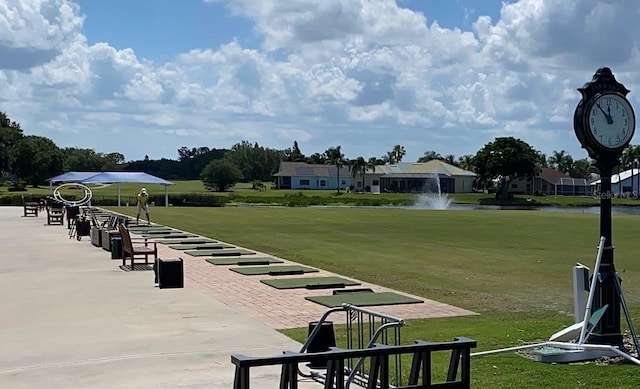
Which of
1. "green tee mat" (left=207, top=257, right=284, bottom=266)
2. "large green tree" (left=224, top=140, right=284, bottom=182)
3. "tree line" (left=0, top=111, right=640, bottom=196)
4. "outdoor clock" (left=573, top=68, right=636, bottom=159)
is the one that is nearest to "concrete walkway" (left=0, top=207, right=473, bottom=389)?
"green tee mat" (left=207, top=257, right=284, bottom=266)

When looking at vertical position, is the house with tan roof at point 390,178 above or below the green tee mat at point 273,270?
above

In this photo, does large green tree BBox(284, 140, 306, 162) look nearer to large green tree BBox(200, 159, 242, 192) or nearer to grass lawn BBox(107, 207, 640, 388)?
large green tree BBox(200, 159, 242, 192)

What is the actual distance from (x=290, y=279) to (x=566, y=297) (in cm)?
534

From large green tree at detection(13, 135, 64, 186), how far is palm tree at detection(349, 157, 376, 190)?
4836 centimetres

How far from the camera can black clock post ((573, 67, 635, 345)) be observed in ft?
29.1

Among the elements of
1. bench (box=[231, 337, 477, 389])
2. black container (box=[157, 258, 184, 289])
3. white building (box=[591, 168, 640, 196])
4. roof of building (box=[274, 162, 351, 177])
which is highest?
roof of building (box=[274, 162, 351, 177])

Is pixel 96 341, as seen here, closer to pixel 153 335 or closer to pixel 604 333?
pixel 153 335

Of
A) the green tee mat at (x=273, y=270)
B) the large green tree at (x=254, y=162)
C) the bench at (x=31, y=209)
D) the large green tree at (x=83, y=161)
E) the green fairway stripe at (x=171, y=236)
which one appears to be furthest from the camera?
the large green tree at (x=254, y=162)

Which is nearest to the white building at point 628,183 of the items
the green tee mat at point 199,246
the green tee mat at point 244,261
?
the green tee mat at point 199,246

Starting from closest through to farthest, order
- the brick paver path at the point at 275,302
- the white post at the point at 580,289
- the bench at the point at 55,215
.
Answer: the white post at the point at 580,289, the brick paver path at the point at 275,302, the bench at the point at 55,215

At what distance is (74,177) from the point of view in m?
51.1

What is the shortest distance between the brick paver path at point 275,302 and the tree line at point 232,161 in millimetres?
45394

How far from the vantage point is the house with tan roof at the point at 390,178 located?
130m

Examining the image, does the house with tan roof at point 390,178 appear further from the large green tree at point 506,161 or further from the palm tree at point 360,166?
the large green tree at point 506,161
